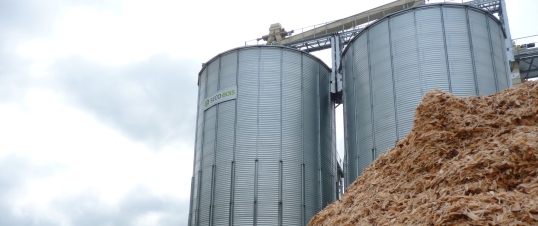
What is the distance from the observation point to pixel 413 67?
1051 inches

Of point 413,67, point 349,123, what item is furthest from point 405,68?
point 349,123

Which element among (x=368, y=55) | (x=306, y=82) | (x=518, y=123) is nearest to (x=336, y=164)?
(x=306, y=82)

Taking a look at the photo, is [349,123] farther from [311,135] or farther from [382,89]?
[382,89]

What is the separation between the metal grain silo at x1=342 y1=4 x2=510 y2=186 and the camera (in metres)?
26.0

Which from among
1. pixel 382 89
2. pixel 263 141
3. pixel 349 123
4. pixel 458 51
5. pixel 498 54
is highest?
pixel 498 54

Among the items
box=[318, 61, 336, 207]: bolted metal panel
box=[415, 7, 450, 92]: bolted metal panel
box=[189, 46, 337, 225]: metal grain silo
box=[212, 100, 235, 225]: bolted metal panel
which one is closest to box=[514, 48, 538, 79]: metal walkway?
box=[415, 7, 450, 92]: bolted metal panel

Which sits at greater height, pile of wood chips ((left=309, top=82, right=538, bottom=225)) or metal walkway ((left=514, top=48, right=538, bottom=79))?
metal walkway ((left=514, top=48, right=538, bottom=79))

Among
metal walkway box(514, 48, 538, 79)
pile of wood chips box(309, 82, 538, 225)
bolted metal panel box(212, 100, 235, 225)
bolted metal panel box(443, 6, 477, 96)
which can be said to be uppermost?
metal walkway box(514, 48, 538, 79)

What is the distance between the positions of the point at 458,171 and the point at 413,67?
19232 mm

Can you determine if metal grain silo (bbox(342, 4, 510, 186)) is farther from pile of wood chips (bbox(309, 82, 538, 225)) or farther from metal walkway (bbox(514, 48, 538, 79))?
pile of wood chips (bbox(309, 82, 538, 225))

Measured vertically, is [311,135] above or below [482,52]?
below

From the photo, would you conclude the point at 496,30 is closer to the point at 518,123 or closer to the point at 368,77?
the point at 368,77

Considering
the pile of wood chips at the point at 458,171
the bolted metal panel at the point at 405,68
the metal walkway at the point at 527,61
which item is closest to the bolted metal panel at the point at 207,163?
the bolted metal panel at the point at 405,68

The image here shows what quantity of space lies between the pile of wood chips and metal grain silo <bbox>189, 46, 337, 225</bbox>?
59.1 feet
